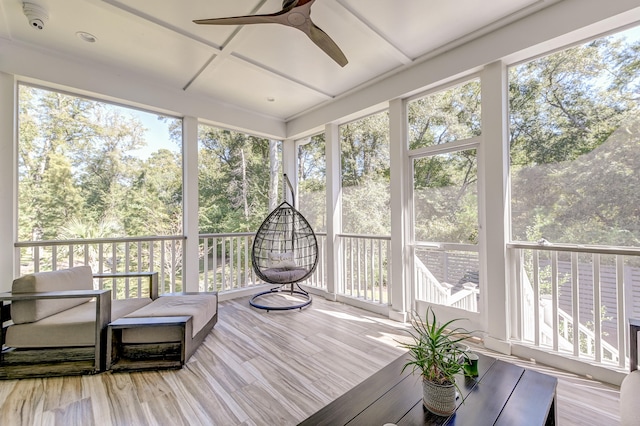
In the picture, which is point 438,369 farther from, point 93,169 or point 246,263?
point 93,169

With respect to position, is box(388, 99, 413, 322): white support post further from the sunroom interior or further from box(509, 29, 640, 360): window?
box(509, 29, 640, 360): window

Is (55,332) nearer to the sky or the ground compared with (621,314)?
nearer to the ground

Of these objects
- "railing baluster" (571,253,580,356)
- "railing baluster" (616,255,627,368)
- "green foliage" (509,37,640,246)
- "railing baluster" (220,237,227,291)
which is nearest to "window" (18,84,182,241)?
"railing baluster" (220,237,227,291)

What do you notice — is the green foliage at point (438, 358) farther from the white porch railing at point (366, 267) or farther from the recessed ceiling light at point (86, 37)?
the recessed ceiling light at point (86, 37)

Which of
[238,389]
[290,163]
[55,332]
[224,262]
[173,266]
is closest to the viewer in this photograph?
[238,389]

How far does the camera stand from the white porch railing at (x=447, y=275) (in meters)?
2.81

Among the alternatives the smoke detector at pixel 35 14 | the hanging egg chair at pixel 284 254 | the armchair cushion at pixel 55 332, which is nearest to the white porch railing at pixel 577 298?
the hanging egg chair at pixel 284 254

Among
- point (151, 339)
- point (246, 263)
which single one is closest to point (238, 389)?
point (151, 339)

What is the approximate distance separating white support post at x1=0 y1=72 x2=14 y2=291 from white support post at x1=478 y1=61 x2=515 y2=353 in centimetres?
443

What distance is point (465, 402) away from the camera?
3.87 ft

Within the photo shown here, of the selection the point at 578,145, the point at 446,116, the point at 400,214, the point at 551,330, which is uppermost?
the point at 446,116

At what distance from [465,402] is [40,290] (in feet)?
9.55

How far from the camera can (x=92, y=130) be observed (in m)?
3.15

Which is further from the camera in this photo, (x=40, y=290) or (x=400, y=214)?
(x=400, y=214)
